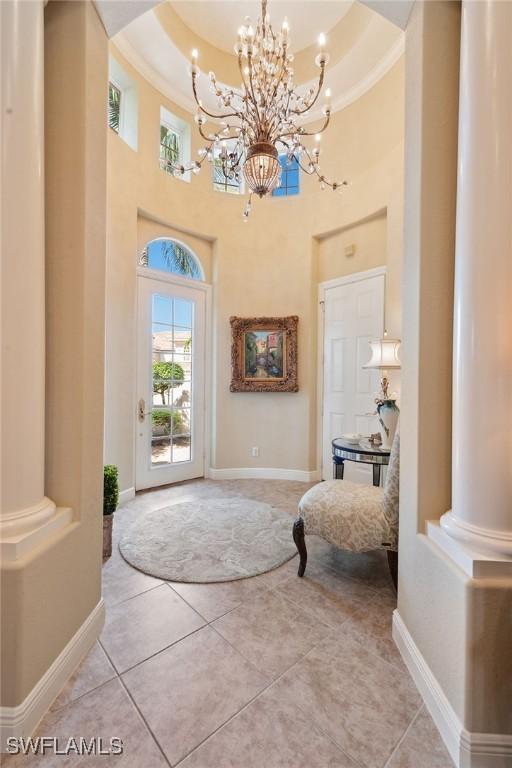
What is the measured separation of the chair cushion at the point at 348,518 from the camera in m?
1.90

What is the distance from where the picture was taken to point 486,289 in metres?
1.18

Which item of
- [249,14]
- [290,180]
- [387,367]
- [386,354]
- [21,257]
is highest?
[249,14]

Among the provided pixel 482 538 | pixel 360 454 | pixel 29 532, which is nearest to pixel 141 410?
pixel 360 454

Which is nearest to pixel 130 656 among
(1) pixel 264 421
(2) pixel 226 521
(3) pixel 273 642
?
(3) pixel 273 642

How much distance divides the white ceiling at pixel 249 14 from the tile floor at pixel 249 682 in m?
5.54

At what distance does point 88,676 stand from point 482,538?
1711mm

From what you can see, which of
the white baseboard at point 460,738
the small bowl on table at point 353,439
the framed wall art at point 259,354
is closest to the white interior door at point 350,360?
the framed wall art at point 259,354

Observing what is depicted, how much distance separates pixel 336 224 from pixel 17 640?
4.44 metres

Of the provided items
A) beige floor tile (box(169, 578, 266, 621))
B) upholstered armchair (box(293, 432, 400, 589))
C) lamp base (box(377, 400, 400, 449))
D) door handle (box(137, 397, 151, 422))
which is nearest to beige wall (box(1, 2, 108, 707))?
beige floor tile (box(169, 578, 266, 621))

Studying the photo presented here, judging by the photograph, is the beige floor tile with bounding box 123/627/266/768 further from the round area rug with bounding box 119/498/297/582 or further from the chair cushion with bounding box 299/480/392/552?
the chair cushion with bounding box 299/480/392/552

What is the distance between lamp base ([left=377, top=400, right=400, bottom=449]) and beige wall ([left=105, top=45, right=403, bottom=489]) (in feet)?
3.77

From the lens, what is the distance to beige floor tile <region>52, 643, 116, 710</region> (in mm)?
1324

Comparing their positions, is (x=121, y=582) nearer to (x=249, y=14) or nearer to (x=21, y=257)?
(x=21, y=257)

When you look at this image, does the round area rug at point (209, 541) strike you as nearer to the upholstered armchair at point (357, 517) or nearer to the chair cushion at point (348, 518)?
the upholstered armchair at point (357, 517)
